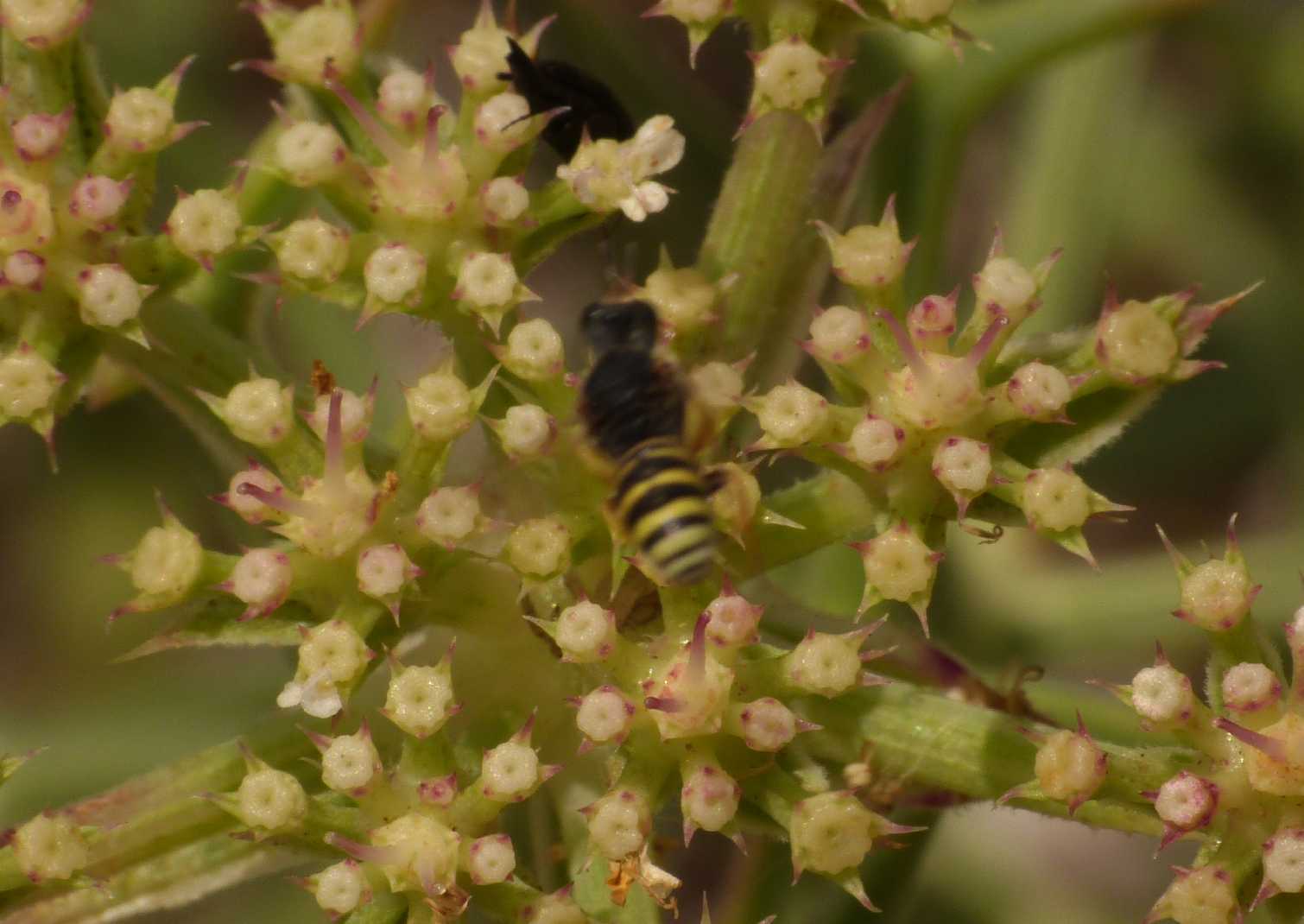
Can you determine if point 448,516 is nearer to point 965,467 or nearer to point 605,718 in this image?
point 605,718

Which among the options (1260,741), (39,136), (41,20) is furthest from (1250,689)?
(41,20)

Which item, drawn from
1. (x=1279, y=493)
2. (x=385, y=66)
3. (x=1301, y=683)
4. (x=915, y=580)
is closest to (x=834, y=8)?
(x=385, y=66)

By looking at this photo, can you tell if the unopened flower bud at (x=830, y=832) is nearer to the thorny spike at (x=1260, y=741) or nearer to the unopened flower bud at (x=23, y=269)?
the thorny spike at (x=1260, y=741)

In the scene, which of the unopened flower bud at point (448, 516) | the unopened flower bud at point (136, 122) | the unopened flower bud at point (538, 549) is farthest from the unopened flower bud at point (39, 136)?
A: the unopened flower bud at point (538, 549)

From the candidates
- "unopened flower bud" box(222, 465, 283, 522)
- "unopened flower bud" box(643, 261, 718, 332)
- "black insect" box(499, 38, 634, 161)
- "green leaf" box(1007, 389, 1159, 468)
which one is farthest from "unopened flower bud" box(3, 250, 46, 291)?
"green leaf" box(1007, 389, 1159, 468)

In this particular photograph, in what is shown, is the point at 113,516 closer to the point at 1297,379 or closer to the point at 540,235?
the point at 540,235

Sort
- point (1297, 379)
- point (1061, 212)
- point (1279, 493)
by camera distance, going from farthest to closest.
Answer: point (1279, 493)
point (1297, 379)
point (1061, 212)
